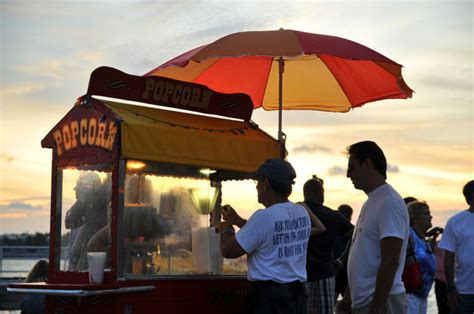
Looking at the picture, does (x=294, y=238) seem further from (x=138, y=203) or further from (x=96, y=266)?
(x=96, y=266)

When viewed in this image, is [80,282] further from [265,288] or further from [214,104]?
[214,104]

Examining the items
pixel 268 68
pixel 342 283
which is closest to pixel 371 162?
pixel 268 68

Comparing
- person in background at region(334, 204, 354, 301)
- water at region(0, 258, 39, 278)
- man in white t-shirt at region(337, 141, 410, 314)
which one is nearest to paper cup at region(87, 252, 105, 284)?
man in white t-shirt at region(337, 141, 410, 314)

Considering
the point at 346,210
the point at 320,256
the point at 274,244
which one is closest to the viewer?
the point at 274,244

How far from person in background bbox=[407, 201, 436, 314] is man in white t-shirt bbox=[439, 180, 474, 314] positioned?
0.20 m

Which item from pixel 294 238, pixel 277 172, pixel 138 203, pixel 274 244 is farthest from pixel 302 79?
pixel 274 244

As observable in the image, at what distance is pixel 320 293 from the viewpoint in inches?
334

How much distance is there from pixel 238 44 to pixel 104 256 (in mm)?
2212

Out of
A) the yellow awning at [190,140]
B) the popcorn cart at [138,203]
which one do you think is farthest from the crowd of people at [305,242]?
the yellow awning at [190,140]

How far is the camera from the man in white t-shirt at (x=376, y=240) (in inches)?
222

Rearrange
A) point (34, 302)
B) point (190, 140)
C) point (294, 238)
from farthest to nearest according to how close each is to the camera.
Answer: point (34, 302) < point (190, 140) < point (294, 238)

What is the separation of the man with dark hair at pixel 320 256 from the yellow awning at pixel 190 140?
971mm

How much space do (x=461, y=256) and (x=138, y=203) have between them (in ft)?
11.7

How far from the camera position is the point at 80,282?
6551 millimetres
